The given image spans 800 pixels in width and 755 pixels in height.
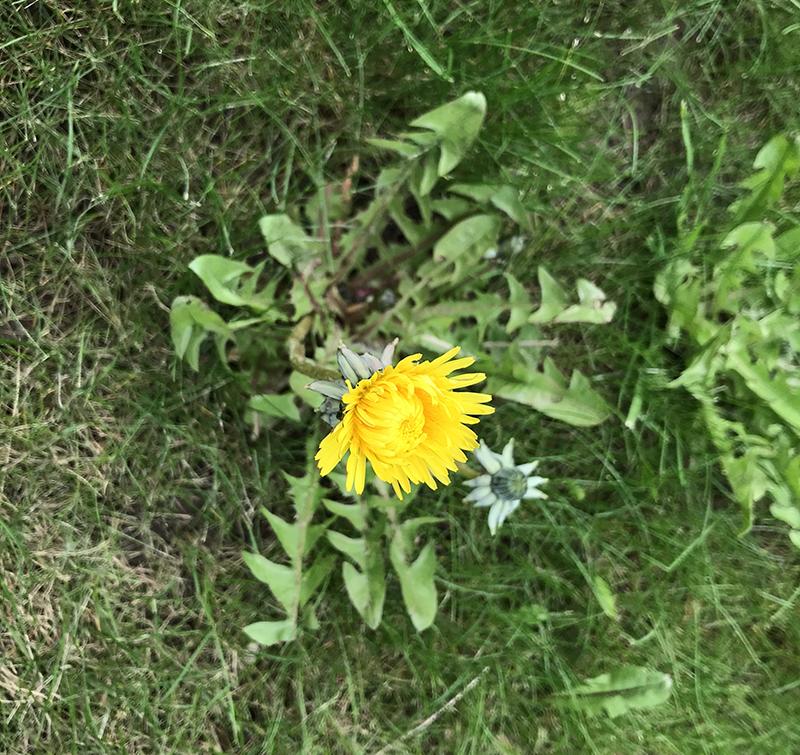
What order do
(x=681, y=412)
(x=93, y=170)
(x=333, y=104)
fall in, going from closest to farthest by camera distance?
(x=93, y=170) → (x=333, y=104) → (x=681, y=412)

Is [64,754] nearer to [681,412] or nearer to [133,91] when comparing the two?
[133,91]

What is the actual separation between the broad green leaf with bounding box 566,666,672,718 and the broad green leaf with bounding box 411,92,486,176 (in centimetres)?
117

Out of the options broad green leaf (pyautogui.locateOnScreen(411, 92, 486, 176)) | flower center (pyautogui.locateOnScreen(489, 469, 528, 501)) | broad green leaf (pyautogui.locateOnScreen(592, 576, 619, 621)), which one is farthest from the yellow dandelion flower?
broad green leaf (pyautogui.locateOnScreen(592, 576, 619, 621))

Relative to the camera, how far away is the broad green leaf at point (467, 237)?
1659 millimetres

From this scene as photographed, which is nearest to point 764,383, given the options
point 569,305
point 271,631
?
point 569,305

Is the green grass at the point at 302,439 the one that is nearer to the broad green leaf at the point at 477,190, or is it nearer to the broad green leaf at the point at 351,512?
the broad green leaf at the point at 477,190

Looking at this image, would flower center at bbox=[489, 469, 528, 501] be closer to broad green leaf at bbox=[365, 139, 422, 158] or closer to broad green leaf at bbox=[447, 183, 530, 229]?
broad green leaf at bbox=[447, 183, 530, 229]

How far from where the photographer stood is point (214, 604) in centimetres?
174

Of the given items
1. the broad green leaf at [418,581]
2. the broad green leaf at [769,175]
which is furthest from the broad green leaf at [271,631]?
the broad green leaf at [769,175]

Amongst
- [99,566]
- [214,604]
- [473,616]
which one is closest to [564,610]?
[473,616]

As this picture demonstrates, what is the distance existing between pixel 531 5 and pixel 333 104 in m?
0.47

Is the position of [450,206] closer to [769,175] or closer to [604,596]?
[769,175]

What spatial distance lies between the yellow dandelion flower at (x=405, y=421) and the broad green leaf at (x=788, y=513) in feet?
2.68

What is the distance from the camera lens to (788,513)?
5.54 feet
